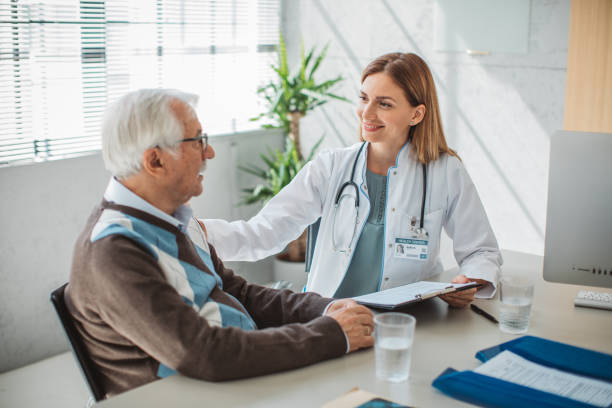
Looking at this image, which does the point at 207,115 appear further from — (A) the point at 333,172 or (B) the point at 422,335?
(B) the point at 422,335

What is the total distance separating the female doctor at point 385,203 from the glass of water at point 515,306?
0.54 m

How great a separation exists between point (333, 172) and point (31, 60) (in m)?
2.03

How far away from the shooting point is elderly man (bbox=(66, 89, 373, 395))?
141cm

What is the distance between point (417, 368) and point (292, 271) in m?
3.33

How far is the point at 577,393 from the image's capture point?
140 cm

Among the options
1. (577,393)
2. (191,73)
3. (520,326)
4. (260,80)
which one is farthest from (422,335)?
(260,80)

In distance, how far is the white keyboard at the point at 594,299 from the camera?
198 cm

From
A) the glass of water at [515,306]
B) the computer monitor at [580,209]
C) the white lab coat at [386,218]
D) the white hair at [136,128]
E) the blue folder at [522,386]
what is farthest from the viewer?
the white lab coat at [386,218]

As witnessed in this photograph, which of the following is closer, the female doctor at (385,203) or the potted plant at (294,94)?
the female doctor at (385,203)

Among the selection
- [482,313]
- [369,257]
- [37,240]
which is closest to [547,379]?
[482,313]

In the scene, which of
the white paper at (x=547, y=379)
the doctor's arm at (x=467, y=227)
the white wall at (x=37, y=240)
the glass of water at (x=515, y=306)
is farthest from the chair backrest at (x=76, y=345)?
the white wall at (x=37, y=240)

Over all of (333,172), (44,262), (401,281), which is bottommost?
(44,262)

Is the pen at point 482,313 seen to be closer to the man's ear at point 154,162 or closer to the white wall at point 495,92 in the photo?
the man's ear at point 154,162

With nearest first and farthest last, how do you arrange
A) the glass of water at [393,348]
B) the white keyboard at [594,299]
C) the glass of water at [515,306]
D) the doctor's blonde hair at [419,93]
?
the glass of water at [393,348] → the glass of water at [515,306] → the white keyboard at [594,299] → the doctor's blonde hair at [419,93]
